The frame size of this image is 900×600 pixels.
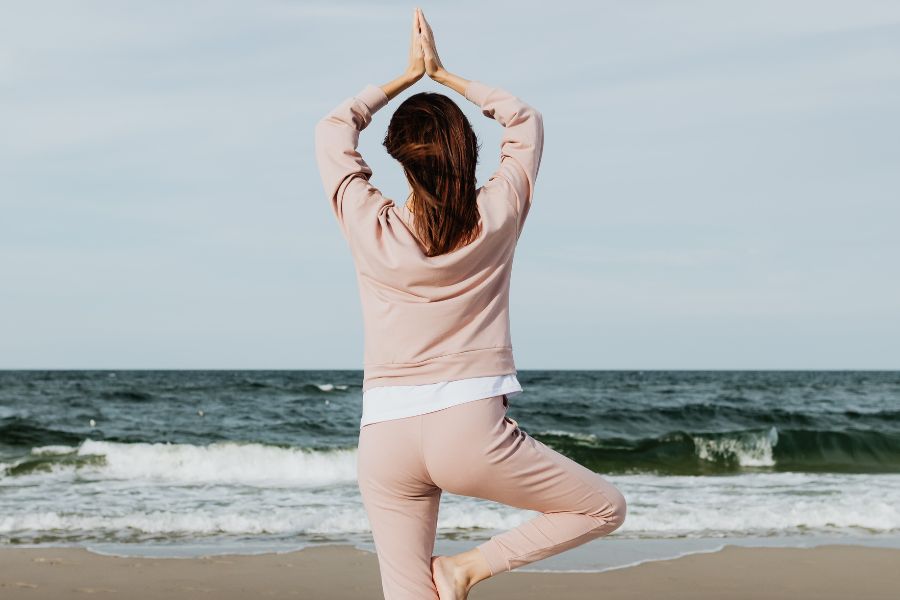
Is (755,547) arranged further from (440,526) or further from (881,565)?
(440,526)

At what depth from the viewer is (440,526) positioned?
27.1 ft

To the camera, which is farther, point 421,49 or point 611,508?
point 421,49

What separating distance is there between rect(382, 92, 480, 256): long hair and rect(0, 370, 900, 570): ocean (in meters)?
4.26

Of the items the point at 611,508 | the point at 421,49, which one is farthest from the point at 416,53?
the point at 611,508

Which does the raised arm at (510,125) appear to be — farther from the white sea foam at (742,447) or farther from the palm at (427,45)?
the white sea foam at (742,447)

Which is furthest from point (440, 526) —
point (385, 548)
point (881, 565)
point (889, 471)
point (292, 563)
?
point (889, 471)

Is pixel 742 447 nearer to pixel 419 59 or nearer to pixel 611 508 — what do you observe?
pixel 611 508

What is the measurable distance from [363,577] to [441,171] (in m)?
4.22

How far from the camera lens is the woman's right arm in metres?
2.62

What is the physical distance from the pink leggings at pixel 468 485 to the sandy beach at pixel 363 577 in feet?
9.77

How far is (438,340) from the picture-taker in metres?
2.53

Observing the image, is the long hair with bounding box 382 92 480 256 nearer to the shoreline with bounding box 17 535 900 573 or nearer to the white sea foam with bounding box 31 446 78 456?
the shoreline with bounding box 17 535 900 573

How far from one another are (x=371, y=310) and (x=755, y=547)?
5506 millimetres

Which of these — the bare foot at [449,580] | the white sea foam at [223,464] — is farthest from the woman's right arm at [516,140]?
the white sea foam at [223,464]
